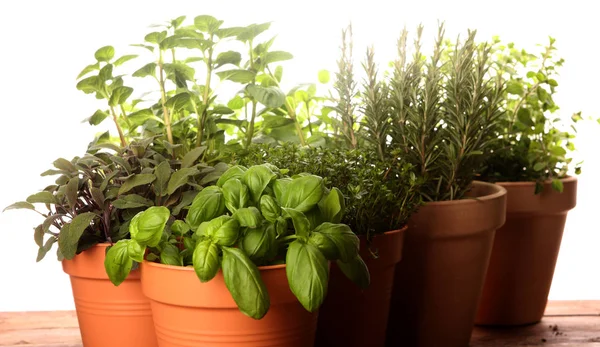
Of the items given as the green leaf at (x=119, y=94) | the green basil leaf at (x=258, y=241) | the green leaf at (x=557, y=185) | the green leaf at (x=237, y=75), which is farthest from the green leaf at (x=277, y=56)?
the green basil leaf at (x=258, y=241)

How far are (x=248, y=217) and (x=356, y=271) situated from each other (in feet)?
0.68

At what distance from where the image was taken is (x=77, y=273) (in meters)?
1.54

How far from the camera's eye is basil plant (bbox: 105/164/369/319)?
1129mm

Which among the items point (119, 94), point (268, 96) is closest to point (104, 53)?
point (119, 94)

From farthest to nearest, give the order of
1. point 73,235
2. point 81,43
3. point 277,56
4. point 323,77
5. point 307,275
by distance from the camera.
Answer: point 81,43 → point 323,77 → point 277,56 → point 73,235 → point 307,275

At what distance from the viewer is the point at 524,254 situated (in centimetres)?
212

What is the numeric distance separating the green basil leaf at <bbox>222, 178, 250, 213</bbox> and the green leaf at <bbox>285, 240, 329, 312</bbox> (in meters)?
0.14

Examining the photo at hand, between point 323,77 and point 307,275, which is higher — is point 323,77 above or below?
above

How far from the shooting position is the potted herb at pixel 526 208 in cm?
210

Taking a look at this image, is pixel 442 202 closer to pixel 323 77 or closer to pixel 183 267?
pixel 323 77

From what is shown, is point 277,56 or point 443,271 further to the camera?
point 277,56

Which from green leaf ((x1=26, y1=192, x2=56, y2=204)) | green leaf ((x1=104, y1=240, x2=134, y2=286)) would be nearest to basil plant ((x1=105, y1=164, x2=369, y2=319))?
green leaf ((x1=104, y1=240, x2=134, y2=286))

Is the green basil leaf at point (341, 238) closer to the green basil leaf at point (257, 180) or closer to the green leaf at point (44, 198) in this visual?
the green basil leaf at point (257, 180)

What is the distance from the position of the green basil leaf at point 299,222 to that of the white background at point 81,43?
159cm
